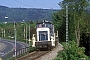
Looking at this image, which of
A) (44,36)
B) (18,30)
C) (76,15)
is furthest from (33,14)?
(44,36)

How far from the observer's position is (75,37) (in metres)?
65.2

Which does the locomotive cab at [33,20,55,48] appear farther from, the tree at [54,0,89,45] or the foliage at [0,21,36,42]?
the foliage at [0,21,36,42]

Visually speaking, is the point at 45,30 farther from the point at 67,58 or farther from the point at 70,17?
→ the point at 70,17

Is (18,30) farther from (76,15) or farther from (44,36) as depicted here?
(44,36)

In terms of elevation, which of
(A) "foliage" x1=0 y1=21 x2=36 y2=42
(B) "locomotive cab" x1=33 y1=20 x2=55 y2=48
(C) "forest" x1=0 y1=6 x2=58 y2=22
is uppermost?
(C) "forest" x1=0 y1=6 x2=58 y2=22

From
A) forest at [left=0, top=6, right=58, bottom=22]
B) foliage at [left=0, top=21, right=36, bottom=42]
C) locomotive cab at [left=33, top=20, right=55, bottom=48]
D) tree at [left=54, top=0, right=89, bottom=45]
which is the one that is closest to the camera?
locomotive cab at [left=33, top=20, right=55, bottom=48]

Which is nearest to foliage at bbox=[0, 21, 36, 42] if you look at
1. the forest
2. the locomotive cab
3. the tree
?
the forest

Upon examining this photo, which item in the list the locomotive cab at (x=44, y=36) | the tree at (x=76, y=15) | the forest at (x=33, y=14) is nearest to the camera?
the locomotive cab at (x=44, y=36)

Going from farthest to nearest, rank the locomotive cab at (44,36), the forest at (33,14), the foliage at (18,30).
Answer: the foliage at (18,30) → the forest at (33,14) → the locomotive cab at (44,36)

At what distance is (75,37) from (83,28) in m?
3.49

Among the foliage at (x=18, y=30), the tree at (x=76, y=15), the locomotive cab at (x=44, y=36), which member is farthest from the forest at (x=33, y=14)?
the locomotive cab at (x=44, y=36)

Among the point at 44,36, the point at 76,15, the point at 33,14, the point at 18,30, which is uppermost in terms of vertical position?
the point at 33,14

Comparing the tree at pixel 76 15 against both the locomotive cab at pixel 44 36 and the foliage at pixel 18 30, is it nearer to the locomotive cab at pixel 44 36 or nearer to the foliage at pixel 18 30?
the locomotive cab at pixel 44 36

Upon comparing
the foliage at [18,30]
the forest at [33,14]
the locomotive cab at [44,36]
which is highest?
the forest at [33,14]
